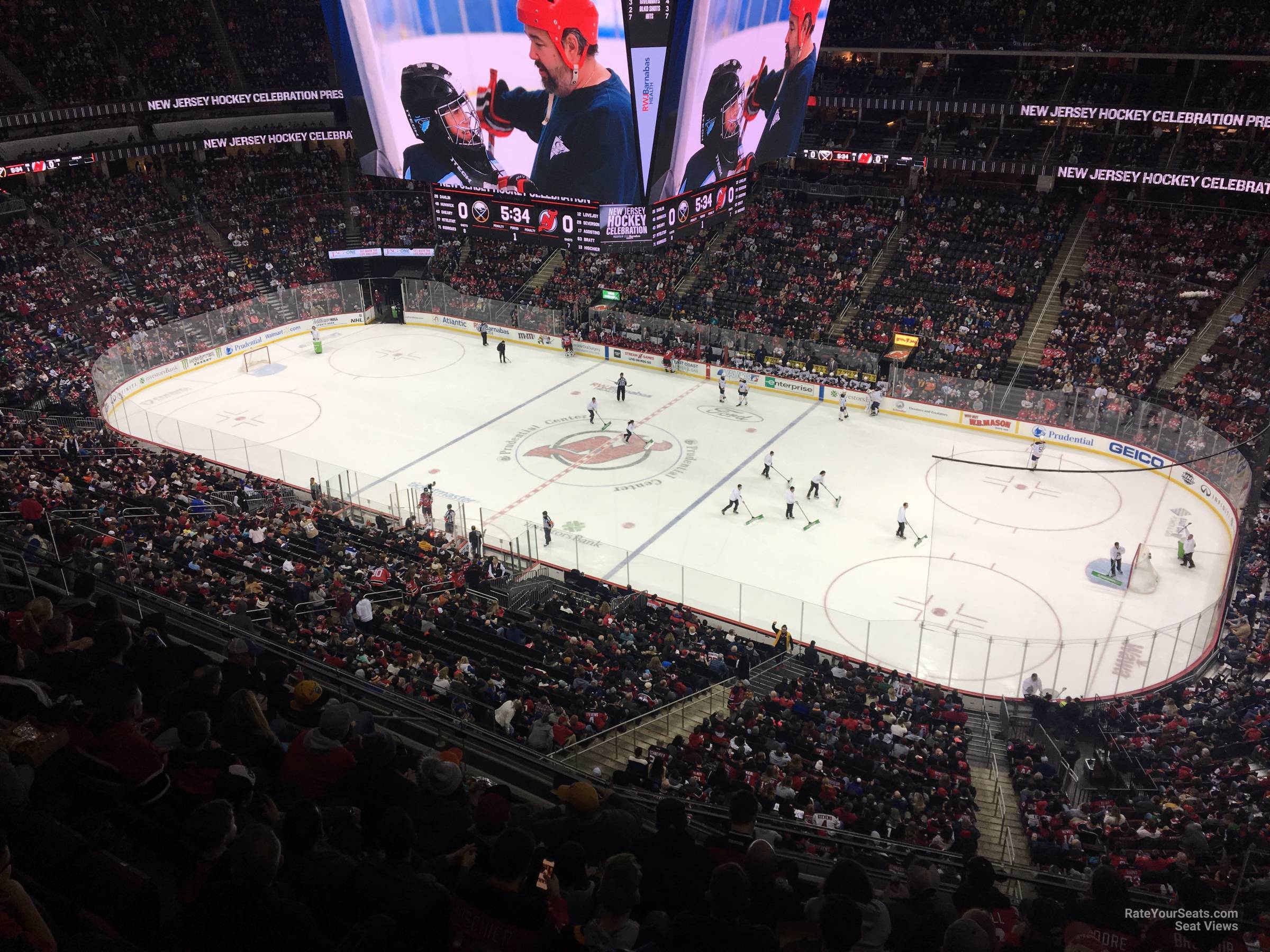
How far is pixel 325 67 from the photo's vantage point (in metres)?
48.9

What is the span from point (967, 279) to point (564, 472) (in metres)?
18.1

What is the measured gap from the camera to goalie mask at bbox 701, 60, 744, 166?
86.0 feet

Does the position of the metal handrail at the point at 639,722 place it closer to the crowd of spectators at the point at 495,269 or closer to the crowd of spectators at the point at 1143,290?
the crowd of spectators at the point at 1143,290

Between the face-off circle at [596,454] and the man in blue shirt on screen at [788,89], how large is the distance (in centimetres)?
945

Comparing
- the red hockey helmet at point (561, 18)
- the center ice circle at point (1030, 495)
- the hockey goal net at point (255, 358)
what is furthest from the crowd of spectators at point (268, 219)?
the center ice circle at point (1030, 495)

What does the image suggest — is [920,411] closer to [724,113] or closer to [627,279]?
[724,113]

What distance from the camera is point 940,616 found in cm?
2262

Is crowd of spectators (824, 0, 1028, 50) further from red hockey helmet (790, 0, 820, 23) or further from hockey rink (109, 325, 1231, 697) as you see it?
hockey rink (109, 325, 1231, 697)

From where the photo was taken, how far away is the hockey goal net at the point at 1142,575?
77.3 feet

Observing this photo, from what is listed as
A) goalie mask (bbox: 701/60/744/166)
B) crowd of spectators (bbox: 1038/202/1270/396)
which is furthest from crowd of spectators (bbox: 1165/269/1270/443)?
goalie mask (bbox: 701/60/744/166)

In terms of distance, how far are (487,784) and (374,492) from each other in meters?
23.1

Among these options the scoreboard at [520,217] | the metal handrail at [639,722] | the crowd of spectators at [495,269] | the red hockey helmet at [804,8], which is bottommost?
the crowd of spectators at [495,269]

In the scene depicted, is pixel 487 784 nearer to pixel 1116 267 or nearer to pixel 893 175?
pixel 1116 267

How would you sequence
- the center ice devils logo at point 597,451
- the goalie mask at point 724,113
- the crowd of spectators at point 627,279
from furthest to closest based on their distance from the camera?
1. the crowd of spectators at point 627,279
2. the center ice devils logo at point 597,451
3. the goalie mask at point 724,113
